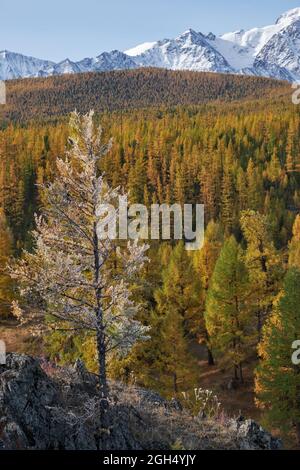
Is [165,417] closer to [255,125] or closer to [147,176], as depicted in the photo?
[147,176]

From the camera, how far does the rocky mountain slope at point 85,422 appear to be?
33.1ft

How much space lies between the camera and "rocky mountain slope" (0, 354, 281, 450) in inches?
397

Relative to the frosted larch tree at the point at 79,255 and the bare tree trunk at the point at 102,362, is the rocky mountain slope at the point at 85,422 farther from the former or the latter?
the frosted larch tree at the point at 79,255

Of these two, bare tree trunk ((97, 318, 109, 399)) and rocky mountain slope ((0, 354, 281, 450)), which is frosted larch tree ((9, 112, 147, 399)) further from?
rocky mountain slope ((0, 354, 281, 450))

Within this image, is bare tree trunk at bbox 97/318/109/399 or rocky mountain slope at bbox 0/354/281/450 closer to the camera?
rocky mountain slope at bbox 0/354/281/450

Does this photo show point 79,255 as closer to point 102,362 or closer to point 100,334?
point 100,334

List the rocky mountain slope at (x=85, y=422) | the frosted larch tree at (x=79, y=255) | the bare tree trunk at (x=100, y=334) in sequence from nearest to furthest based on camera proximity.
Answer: the rocky mountain slope at (x=85, y=422) < the frosted larch tree at (x=79, y=255) < the bare tree trunk at (x=100, y=334)

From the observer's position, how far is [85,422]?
10781mm

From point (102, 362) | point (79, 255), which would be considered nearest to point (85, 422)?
point (102, 362)

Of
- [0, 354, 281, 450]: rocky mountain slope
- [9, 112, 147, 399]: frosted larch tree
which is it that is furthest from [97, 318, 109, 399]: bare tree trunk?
[0, 354, 281, 450]: rocky mountain slope

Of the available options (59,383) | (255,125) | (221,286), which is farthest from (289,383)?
(255,125)

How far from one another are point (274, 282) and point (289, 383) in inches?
383

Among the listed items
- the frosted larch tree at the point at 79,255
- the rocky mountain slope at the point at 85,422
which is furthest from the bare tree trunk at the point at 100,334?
the rocky mountain slope at the point at 85,422
